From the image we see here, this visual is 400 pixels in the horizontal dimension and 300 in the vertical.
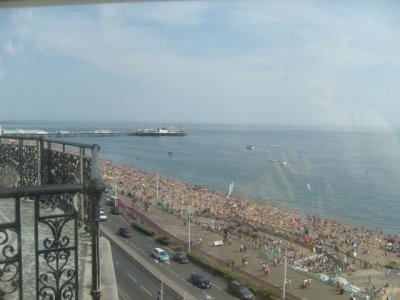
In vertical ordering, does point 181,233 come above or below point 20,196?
below

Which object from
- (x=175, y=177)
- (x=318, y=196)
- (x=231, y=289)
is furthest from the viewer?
(x=175, y=177)

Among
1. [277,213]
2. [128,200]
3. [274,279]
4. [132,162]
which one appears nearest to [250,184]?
[277,213]

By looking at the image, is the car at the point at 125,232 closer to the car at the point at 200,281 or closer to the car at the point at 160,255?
the car at the point at 160,255

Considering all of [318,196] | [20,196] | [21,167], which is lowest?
[318,196]

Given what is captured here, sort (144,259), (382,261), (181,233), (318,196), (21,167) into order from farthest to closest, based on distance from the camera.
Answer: (318,196) < (181,233) < (382,261) < (144,259) < (21,167)

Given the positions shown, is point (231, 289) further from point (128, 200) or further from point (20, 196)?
point (128, 200)

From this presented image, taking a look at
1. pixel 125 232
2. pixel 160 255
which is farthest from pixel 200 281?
pixel 125 232

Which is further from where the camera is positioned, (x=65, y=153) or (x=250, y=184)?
(x=250, y=184)
